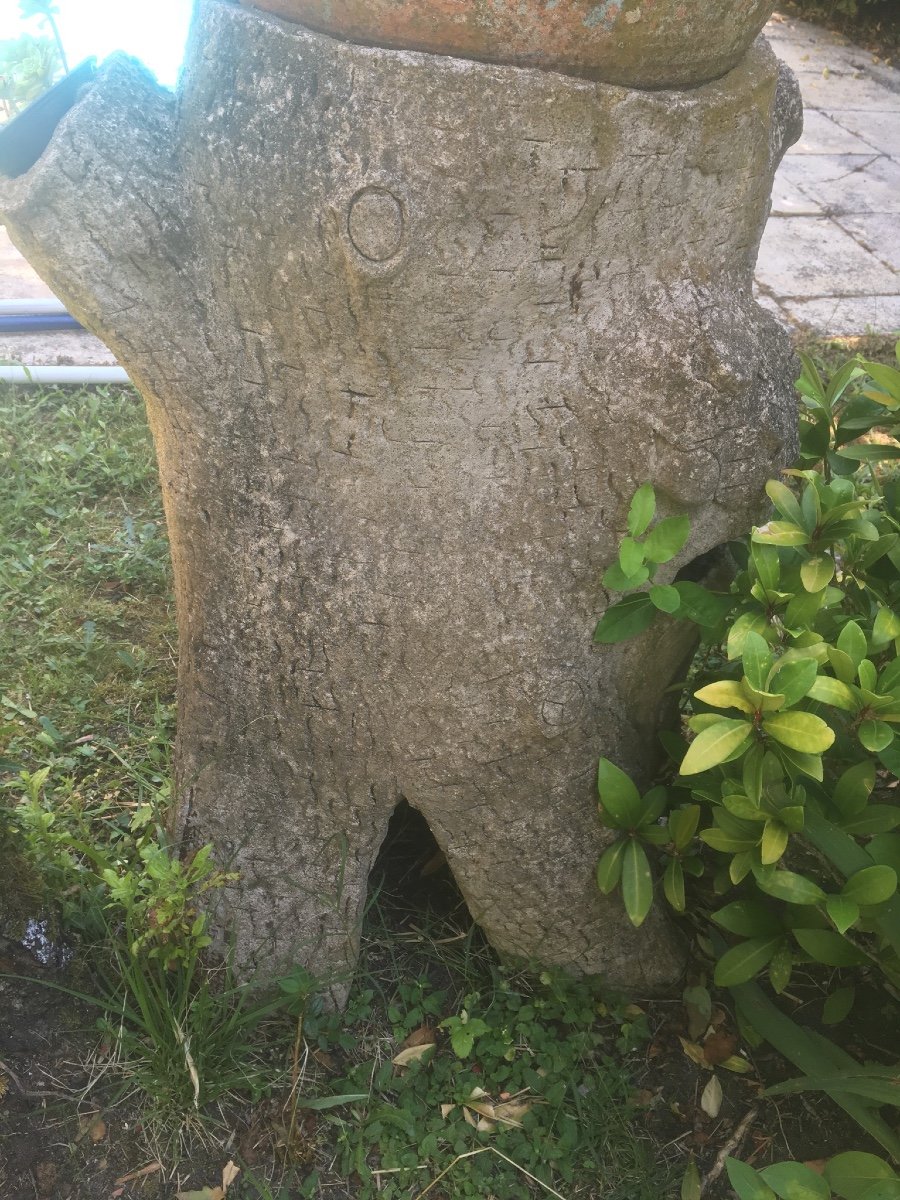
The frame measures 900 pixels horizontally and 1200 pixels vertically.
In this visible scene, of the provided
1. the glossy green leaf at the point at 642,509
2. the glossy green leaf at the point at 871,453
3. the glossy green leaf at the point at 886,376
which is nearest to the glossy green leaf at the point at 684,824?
the glossy green leaf at the point at 642,509

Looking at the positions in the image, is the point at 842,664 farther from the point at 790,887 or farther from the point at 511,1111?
the point at 511,1111

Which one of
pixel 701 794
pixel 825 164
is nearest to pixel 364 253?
pixel 701 794

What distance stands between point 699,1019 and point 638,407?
47.0 inches

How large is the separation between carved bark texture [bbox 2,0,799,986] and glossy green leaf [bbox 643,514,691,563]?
7 cm

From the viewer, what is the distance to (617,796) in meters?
1.80

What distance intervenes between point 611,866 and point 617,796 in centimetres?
13

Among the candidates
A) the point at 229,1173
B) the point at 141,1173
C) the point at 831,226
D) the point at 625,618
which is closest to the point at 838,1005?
the point at 625,618

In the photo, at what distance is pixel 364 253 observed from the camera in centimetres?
142

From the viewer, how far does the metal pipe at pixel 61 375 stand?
3.84m

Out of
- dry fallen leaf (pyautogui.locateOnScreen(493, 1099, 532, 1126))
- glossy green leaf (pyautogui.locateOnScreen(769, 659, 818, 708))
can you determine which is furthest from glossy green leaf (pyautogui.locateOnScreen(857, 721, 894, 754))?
dry fallen leaf (pyautogui.locateOnScreen(493, 1099, 532, 1126))

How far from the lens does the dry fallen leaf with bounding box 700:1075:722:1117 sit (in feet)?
6.36

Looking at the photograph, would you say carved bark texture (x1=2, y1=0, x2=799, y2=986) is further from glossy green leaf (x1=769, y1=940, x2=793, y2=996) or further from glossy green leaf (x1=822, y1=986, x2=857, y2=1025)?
glossy green leaf (x1=822, y1=986, x2=857, y2=1025)

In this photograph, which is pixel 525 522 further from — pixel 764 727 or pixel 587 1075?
pixel 587 1075

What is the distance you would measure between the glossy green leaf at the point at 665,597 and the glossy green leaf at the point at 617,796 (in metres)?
0.32
